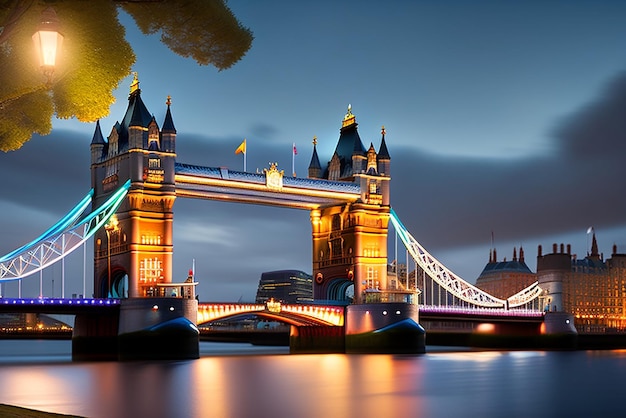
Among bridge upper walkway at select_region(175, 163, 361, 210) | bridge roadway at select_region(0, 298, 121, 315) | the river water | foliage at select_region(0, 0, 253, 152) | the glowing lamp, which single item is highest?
bridge upper walkway at select_region(175, 163, 361, 210)

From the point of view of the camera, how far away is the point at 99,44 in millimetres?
16016

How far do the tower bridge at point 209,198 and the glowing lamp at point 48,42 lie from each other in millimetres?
48965

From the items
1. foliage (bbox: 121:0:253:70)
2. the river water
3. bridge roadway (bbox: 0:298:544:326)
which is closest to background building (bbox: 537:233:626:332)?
bridge roadway (bbox: 0:298:544:326)

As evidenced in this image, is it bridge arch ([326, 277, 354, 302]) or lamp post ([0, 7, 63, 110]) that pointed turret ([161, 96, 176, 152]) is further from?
lamp post ([0, 7, 63, 110])

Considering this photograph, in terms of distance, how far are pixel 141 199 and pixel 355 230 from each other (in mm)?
18362

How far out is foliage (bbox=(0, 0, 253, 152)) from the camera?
15.6 meters

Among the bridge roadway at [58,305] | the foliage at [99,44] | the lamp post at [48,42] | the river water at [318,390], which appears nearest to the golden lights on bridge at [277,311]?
the bridge roadway at [58,305]

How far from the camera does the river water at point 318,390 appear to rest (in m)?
28.4

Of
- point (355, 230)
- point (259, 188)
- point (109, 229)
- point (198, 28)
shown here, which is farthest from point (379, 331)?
point (198, 28)

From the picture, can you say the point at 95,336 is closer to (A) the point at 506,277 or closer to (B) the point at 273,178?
(B) the point at 273,178

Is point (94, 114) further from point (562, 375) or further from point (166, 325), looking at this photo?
point (166, 325)

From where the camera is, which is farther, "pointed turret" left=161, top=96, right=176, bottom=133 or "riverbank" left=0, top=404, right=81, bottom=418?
"pointed turret" left=161, top=96, right=176, bottom=133

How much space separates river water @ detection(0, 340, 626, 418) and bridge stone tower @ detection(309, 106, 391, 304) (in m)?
20.7

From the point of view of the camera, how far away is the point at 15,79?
1653 cm
